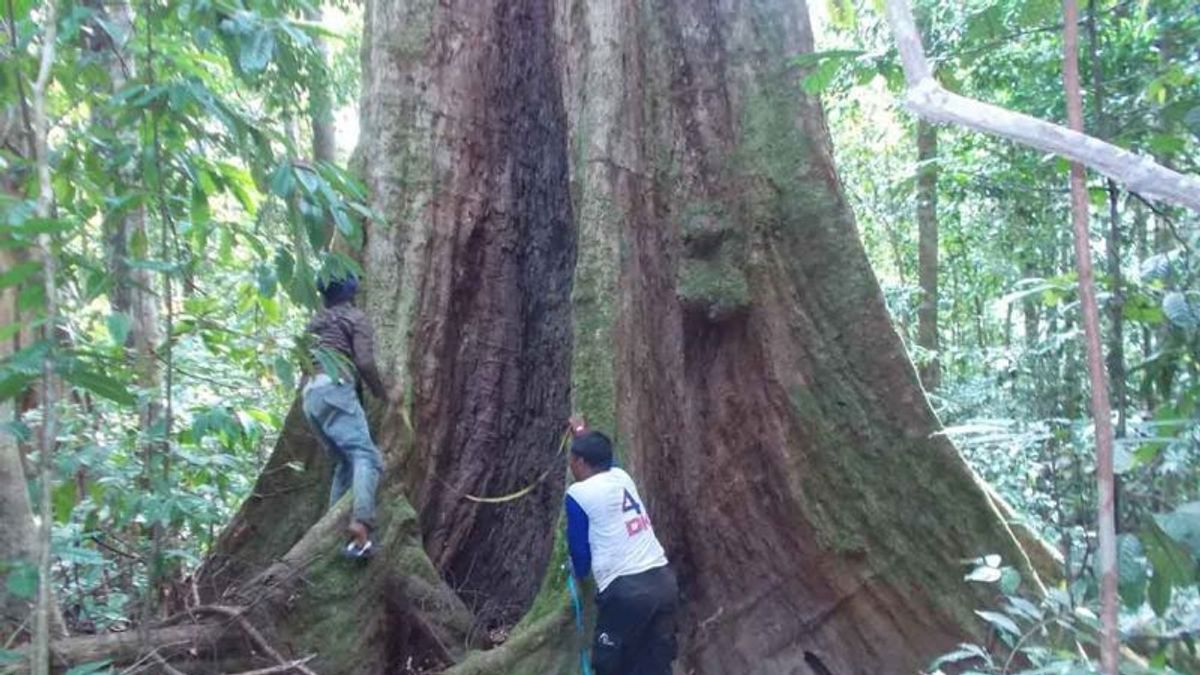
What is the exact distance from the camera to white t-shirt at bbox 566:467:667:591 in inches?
191

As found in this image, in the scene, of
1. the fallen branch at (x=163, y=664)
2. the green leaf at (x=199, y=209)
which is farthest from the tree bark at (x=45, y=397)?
the fallen branch at (x=163, y=664)

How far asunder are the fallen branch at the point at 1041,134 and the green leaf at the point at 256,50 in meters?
1.68

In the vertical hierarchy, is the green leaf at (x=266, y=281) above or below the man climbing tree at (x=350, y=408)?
above

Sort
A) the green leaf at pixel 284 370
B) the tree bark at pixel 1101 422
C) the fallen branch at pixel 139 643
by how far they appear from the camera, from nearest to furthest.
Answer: the tree bark at pixel 1101 422 → the green leaf at pixel 284 370 → the fallen branch at pixel 139 643

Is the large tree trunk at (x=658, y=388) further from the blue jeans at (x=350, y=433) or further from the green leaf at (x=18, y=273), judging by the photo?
the green leaf at (x=18, y=273)

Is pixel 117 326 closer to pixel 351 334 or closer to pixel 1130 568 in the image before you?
pixel 351 334

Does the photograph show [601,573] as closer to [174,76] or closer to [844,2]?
[174,76]

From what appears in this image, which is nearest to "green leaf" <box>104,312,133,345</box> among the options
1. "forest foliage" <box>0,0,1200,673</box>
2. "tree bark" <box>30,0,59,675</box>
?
"forest foliage" <box>0,0,1200,673</box>

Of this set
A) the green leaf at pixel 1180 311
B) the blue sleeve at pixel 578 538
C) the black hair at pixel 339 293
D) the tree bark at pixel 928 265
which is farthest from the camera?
the tree bark at pixel 928 265

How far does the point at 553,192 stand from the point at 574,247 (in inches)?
15.5

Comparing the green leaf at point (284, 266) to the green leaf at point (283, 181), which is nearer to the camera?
the green leaf at point (283, 181)

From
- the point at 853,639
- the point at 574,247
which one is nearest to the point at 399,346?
the point at 574,247

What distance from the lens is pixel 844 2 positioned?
6.80 meters

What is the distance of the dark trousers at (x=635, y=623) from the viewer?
4852mm
